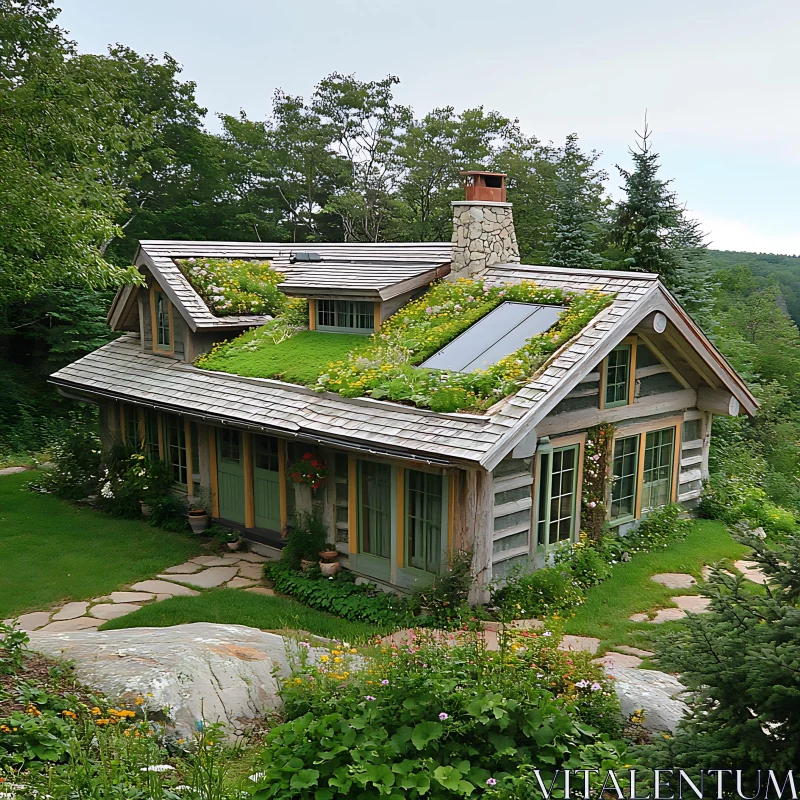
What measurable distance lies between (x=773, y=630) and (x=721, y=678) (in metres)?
0.42

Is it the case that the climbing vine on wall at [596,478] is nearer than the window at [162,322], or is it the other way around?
the climbing vine on wall at [596,478]

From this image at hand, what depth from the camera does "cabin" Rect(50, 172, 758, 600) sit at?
1033 cm

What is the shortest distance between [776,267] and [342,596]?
52368 mm

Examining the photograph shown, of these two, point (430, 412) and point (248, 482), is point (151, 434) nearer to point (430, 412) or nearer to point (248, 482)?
point (248, 482)

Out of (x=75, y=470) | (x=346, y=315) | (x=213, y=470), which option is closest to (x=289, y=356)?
(x=346, y=315)

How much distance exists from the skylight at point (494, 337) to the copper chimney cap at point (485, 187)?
2830 mm

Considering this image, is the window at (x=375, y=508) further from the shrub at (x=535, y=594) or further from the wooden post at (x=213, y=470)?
the wooden post at (x=213, y=470)

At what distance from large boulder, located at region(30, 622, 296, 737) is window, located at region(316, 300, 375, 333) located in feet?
22.7

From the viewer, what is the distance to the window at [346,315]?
1399 cm

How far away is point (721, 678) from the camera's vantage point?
15.7 feet

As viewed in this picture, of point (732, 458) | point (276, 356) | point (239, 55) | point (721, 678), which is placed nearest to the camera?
point (721, 678)

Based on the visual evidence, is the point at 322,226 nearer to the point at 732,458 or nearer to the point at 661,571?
the point at 732,458

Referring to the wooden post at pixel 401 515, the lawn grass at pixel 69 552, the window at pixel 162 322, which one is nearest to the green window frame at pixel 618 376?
the wooden post at pixel 401 515

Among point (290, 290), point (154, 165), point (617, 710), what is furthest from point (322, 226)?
point (617, 710)
